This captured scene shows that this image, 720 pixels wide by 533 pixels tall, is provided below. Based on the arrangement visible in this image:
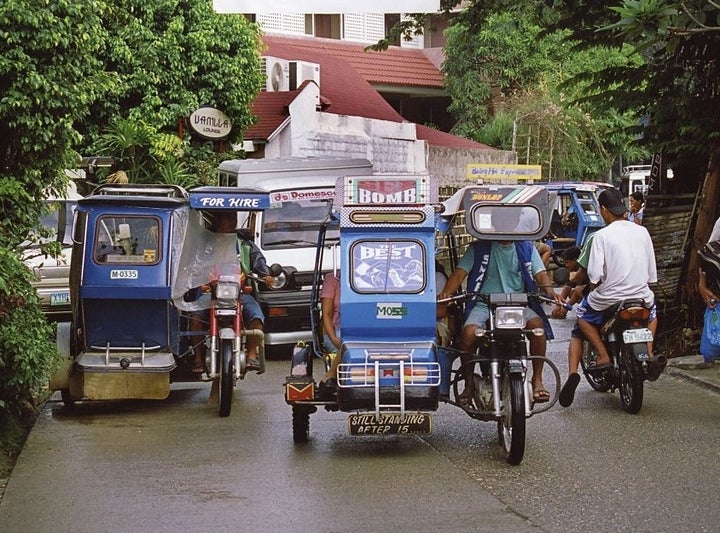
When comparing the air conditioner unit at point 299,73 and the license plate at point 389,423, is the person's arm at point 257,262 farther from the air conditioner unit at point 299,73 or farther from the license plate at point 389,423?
the air conditioner unit at point 299,73

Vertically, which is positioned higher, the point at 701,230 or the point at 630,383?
the point at 701,230

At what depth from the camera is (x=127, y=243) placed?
11711 millimetres

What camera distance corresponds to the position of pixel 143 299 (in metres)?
11.4

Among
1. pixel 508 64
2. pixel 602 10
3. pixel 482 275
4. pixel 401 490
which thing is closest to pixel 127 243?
pixel 482 275

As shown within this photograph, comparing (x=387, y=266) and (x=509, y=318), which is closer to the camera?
(x=509, y=318)

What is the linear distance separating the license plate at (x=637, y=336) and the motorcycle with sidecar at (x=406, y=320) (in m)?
1.35

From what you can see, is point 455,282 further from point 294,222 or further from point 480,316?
point 294,222

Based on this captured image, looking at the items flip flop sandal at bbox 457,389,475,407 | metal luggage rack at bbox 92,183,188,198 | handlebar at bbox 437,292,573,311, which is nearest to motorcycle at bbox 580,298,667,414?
handlebar at bbox 437,292,573,311

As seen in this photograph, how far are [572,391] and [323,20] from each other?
99.4ft

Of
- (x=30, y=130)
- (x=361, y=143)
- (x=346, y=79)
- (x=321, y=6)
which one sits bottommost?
(x=30, y=130)

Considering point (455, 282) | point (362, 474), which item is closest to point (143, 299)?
point (455, 282)

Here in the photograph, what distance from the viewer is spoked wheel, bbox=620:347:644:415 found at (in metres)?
10.7

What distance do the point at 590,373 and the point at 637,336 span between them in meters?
1.05

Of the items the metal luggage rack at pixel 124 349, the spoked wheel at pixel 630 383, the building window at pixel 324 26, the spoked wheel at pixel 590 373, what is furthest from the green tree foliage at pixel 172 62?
the spoked wheel at pixel 630 383
